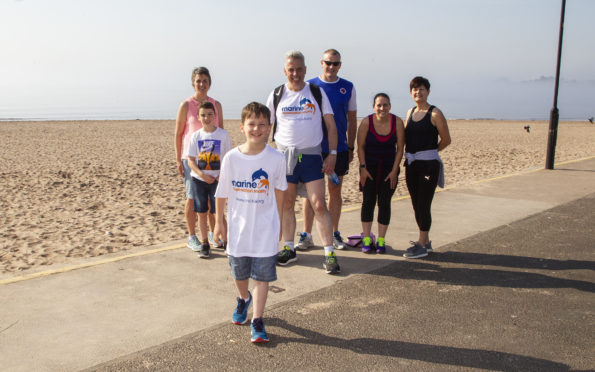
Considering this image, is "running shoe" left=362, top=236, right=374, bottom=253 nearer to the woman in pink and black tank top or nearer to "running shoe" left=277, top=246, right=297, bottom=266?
the woman in pink and black tank top

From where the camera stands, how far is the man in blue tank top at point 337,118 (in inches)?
224

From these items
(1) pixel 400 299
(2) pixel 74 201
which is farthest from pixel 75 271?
(2) pixel 74 201

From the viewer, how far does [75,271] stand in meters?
5.09

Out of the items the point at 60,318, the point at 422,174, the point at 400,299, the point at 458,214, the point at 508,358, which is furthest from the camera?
the point at 458,214

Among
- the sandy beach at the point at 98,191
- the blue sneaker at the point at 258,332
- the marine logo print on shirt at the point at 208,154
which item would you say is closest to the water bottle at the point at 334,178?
the marine logo print on shirt at the point at 208,154

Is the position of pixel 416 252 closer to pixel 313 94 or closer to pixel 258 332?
pixel 313 94

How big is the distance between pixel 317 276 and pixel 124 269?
1874 millimetres

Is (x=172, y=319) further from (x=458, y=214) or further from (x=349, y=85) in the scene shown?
(x=458, y=214)

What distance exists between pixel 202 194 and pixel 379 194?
1.94m

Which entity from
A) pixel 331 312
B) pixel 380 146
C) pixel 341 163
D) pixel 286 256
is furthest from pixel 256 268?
pixel 380 146

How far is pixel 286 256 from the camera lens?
5.48m

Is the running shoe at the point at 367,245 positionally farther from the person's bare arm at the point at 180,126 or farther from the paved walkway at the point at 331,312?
the person's bare arm at the point at 180,126

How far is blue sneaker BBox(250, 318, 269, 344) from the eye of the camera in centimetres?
373

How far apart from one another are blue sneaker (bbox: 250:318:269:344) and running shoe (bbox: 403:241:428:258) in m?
2.42
